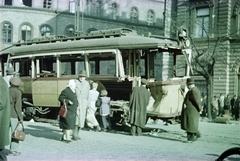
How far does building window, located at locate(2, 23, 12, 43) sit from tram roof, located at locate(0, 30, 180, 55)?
22.7 meters

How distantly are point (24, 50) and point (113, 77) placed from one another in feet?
15.7

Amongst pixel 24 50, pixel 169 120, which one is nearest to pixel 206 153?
pixel 169 120

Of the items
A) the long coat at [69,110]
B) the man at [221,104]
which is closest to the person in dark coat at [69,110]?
the long coat at [69,110]

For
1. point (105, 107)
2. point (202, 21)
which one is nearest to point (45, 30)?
point (202, 21)

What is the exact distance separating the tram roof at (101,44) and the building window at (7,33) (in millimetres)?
22676

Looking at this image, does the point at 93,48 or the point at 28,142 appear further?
the point at 93,48

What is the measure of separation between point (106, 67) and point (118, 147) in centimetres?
446

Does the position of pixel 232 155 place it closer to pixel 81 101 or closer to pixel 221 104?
pixel 81 101

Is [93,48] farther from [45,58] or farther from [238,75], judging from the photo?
[238,75]

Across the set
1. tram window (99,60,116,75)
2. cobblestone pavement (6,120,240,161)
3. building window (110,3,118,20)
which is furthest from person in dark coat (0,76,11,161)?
building window (110,3,118,20)

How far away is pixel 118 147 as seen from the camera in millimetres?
8289

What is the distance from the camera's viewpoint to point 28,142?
28.9 feet

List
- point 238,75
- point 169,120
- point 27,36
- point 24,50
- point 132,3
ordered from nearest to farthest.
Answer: point 169,120
point 24,50
point 238,75
point 27,36
point 132,3

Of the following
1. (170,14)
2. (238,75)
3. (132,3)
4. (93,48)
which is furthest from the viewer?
(132,3)
